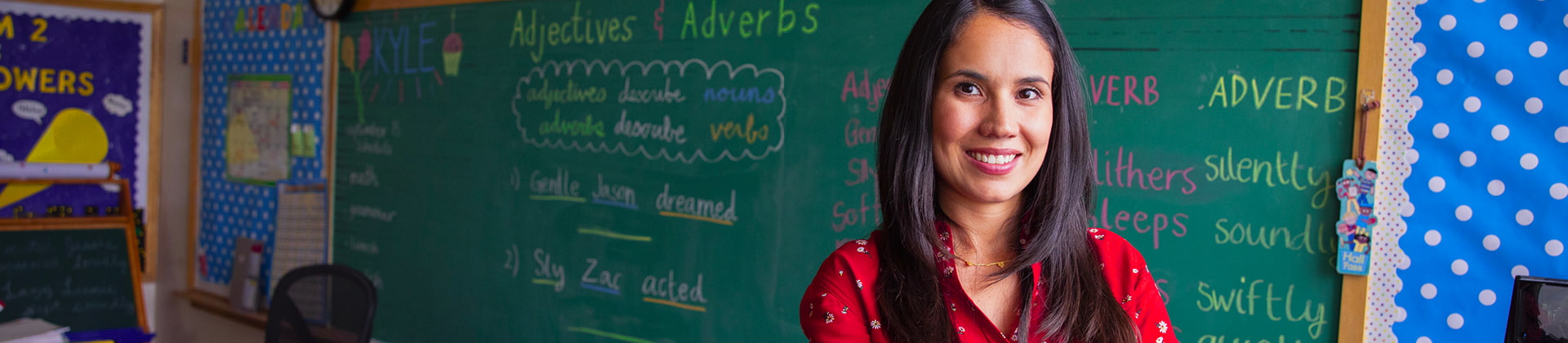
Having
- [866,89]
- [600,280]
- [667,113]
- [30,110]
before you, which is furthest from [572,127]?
[30,110]

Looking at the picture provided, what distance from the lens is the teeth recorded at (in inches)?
35.1

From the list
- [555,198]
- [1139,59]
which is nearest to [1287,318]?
[1139,59]

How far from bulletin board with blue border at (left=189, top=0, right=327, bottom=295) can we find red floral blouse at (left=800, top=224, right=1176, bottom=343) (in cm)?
303

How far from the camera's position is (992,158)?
893 mm

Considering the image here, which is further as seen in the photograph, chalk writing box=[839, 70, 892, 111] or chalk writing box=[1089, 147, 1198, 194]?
chalk writing box=[839, 70, 892, 111]

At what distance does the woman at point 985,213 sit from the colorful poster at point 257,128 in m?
3.24

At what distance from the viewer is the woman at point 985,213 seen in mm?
890

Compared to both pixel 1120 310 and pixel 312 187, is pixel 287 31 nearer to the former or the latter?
pixel 312 187

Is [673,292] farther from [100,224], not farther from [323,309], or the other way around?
[100,224]

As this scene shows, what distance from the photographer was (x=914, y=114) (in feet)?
2.99

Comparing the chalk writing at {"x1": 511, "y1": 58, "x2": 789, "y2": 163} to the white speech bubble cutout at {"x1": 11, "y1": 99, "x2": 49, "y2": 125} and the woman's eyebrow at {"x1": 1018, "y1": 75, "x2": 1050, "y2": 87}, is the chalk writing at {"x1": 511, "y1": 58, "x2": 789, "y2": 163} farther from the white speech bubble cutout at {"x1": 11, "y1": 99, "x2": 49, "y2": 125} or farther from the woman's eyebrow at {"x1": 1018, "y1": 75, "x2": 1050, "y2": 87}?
the white speech bubble cutout at {"x1": 11, "y1": 99, "x2": 49, "y2": 125}

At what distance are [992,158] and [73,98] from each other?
4027 mm

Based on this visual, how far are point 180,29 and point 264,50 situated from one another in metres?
0.56

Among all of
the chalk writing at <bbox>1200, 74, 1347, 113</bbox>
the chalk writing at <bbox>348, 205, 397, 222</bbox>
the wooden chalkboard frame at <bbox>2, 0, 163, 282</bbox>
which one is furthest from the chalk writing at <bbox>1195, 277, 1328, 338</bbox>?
the wooden chalkboard frame at <bbox>2, 0, 163, 282</bbox>
